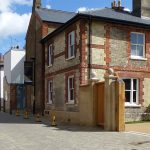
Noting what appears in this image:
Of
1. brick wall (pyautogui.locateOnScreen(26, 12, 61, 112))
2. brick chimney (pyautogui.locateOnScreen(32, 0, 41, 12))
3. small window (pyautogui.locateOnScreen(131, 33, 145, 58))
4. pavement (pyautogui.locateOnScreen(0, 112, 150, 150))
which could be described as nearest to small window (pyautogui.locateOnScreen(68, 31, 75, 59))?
small window (pyautogui.locateOnScreen(131, 33, 145, 58))

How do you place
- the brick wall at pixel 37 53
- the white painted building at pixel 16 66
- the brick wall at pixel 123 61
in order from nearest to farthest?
the brick wall at pixel 123 61, the brick wall at pixel 37 53, the white painted building at pixel 16 66

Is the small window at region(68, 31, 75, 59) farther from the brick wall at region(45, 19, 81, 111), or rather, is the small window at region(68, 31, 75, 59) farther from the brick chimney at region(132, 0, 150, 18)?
the brick chimney at region(132, 0, 150, 18)

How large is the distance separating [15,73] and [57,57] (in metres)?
14.7

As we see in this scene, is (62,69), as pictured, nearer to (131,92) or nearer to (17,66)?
(131,92)

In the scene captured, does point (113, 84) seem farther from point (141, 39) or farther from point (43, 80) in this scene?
point (43, 80)

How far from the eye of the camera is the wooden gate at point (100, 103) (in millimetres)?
20062

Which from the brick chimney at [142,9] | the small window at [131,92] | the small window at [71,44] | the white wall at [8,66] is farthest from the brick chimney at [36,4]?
the small window at [131,92]

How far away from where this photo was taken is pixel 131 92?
24438mm

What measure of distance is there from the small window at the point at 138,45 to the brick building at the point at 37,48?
9.90m

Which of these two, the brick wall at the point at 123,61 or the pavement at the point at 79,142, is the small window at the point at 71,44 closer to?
the brick wall at the point at 123,61

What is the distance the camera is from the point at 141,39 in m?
25.4

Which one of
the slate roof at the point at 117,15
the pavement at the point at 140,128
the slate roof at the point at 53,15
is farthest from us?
the slate roof at the point at 53,15

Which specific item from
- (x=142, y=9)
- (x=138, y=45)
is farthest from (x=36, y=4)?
(x=138, y=45)

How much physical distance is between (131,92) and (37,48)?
13059 millimetres
